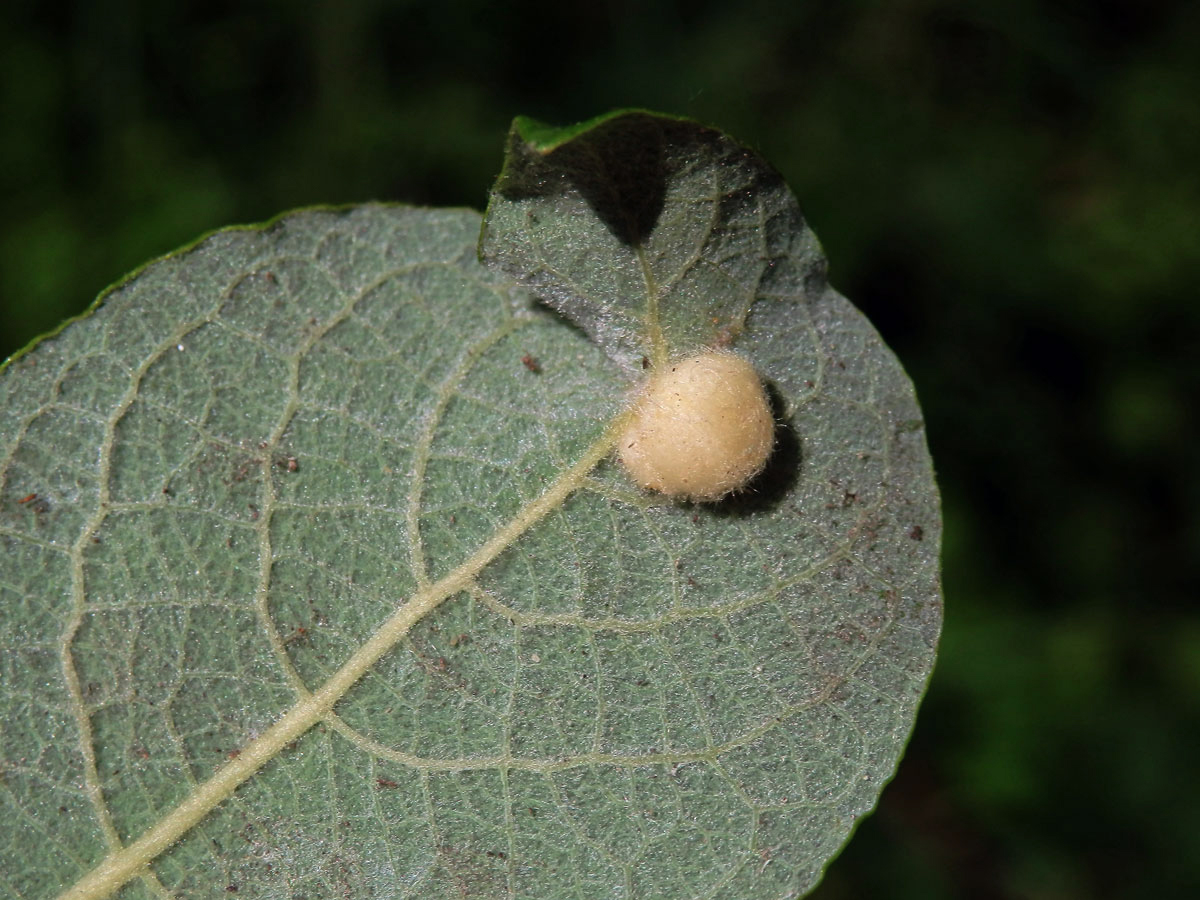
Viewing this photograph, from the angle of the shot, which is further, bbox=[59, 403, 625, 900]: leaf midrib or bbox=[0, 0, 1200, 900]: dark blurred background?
bbox=[0, 0, 1200, 900]: dark blurred background

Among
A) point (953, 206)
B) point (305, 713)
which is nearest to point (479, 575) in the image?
point (305, 713)

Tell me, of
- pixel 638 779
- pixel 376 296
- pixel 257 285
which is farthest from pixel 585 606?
pixel 257 285

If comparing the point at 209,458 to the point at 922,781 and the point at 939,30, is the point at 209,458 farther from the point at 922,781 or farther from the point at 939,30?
the point at 939,30

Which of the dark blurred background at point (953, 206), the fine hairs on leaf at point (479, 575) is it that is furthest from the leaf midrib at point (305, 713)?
the dark blurred background at point (953, 206)

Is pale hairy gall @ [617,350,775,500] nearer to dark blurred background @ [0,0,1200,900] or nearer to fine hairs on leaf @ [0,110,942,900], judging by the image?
fine hairs on leaf @ [0,110,942,900]

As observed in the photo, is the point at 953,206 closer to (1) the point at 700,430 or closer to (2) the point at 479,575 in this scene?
(1) the point at 700,430

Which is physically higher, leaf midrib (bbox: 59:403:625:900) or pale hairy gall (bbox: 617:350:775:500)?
pale hairy gall (bbox: 617:350:775:500)

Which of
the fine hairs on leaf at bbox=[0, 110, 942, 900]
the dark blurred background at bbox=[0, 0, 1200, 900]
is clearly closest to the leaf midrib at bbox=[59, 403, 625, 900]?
the fine hairs on leaf at bbox=[0, 110, 942, 900]
